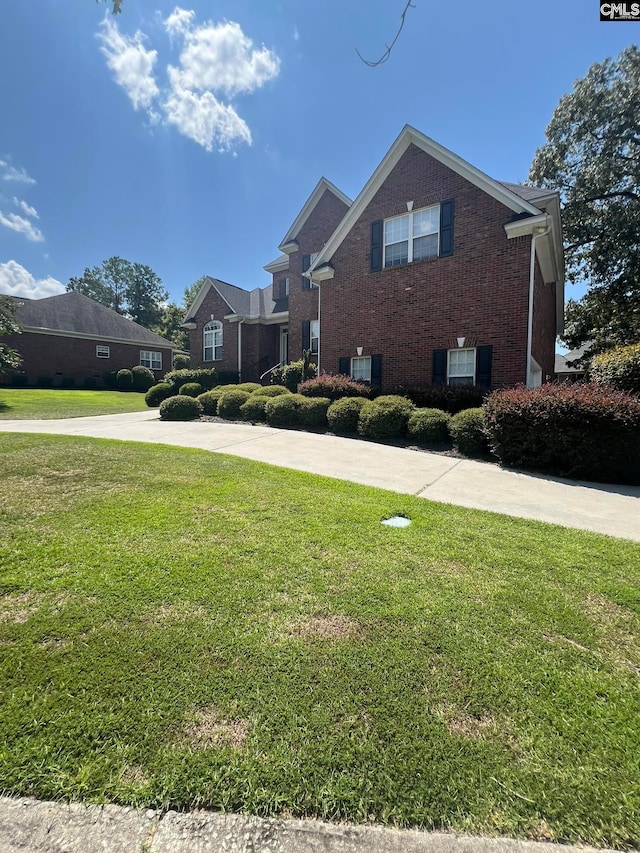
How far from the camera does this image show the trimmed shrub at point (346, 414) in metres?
10.4

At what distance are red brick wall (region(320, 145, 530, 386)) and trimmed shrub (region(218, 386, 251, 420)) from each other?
347 centimetres

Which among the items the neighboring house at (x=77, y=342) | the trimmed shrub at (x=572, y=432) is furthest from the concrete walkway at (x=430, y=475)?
the neighboring house at (x=77, y=342)

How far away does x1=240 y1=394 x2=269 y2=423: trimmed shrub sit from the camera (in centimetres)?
1261

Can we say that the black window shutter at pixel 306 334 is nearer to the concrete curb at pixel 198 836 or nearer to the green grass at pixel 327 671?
the green grass at pixel 327 671

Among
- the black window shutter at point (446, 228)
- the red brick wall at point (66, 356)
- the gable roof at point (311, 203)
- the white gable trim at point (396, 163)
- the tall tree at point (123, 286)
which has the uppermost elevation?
the tall tree at point (123, 286)

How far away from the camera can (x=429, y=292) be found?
12.1m

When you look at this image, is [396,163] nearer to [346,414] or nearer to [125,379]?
[346,414]

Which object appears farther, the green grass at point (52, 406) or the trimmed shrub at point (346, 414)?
the green grass at point (52, 406)

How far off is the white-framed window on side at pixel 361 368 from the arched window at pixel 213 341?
37.6ft

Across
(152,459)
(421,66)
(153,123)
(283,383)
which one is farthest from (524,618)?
(153,123)

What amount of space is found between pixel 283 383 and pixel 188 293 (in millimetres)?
43769

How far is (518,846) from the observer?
1304 millimetres

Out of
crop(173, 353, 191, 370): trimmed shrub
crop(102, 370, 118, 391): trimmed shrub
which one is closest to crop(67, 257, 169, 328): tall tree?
crop(173, 353, 191, 370): trimmed shrub

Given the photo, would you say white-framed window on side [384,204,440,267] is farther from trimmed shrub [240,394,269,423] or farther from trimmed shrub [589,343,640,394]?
trimmed shrub [240,394,269,423]
